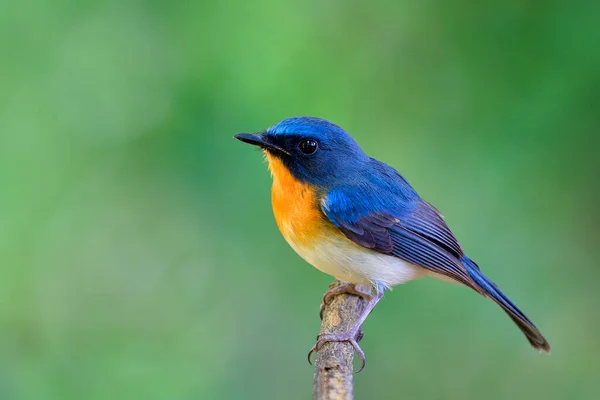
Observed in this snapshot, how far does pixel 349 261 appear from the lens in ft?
14.1

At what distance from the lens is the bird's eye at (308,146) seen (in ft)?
14.4

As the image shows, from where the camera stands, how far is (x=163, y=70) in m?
6.20

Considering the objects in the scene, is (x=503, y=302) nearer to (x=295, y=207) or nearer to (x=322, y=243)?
(x=322, y=243)

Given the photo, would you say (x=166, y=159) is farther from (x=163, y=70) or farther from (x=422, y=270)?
(x=422, y=270)

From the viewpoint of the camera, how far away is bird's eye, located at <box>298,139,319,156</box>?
173 inches

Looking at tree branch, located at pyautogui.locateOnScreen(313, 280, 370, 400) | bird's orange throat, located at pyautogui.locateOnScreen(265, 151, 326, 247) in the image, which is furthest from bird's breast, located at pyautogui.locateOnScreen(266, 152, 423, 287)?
tree branch, located at pyautogui.locateOnScreen(313, 280, 370, 400)

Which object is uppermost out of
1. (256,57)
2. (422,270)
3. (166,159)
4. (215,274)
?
(256,57)

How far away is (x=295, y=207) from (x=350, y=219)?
0.31 m

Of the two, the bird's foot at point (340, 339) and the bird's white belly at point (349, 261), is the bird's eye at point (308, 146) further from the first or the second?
the bird's foot at point (340, 339)

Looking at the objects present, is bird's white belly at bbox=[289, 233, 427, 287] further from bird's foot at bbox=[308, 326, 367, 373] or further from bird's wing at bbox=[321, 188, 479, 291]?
bird's foot at bbox=[308, 326, 367, 373]

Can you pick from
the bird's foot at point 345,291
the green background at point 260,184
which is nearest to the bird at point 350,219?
the bird's foot at point 345,291

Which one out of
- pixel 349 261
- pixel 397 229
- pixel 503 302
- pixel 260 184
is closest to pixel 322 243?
pixel 349 261

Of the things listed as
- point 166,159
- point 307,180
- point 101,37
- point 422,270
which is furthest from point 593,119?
point 101,37

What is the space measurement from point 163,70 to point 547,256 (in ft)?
11.0
